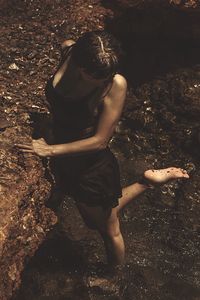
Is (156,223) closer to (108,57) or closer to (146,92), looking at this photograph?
(146,92)

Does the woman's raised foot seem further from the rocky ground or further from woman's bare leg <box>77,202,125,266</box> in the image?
the rocky ground

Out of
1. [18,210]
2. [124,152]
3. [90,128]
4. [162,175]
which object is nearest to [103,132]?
[90,128]

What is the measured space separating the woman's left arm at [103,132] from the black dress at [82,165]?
0.09 metres

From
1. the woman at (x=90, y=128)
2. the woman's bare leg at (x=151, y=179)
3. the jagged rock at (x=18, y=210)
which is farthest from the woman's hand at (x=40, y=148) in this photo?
the woman's bare leg at (x=151, y=179)

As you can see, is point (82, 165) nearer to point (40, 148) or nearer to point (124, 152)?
point (40, 148)

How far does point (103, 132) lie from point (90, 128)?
0.61ft

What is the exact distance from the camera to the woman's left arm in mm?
2383

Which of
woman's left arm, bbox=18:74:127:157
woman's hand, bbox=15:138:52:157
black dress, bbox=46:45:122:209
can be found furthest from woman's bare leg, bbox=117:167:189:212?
woman's hand, bbox=15:138:52:157

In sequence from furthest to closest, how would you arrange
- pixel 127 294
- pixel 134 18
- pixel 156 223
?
1. pixel 134 18
2. pixel 156 223
3. pixel 127 294

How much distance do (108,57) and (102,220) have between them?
132 centimetres

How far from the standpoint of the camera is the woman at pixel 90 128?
7.45 feet

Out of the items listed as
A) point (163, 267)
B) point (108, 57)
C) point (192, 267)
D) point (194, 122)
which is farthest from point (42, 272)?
point (194, 122)

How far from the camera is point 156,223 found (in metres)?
3.82

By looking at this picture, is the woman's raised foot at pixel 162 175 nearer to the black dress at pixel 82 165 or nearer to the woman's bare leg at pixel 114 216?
the woman's bare leg at pixel 114 216
